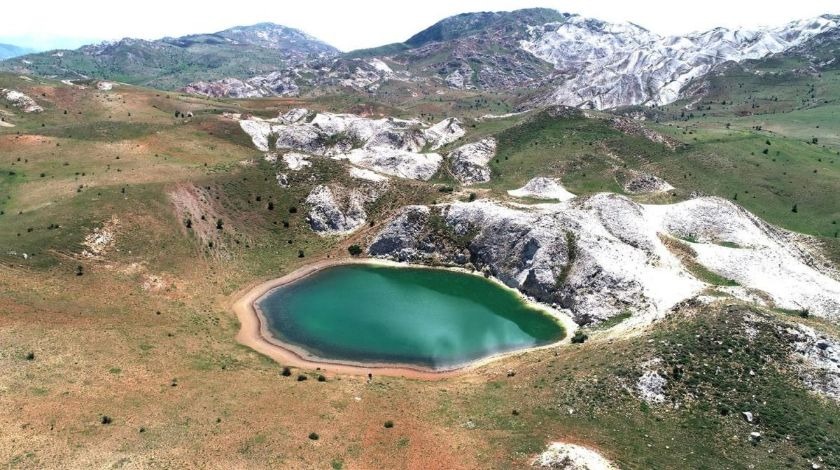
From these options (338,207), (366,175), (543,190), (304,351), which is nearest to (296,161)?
(366,175)

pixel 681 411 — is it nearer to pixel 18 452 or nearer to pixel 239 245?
pixel 18 452

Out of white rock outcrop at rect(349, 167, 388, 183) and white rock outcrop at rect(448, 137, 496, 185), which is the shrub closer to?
white rock outcrop at rect(349, 167, 388, 183)

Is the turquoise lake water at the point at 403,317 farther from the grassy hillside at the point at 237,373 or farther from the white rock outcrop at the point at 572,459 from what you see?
Answer: the white rock outcrop at the point at 572,459

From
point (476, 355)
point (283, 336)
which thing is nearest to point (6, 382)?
point (283, 336)

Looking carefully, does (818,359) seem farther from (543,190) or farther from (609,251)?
(543,190)

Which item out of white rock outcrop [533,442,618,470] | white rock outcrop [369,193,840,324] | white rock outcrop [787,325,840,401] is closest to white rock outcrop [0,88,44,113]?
white rock outcrop [369,193,840,324]

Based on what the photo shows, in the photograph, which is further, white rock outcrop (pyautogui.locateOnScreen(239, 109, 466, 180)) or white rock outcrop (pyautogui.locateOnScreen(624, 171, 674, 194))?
white rock outcrop (pyautogui.locateOnScreen(239, 109, 466, 180))

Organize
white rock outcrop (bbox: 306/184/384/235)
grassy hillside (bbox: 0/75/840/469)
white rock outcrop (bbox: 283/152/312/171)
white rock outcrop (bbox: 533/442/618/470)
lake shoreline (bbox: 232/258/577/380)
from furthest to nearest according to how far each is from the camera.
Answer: white rock outcrop (bbox: 283/152/312/171), white rock outcrop (bbox: 306/184/384/235), lake shoreline (bbox: 232/258/577/380), grassy hillside (bbox: 0/75/840/469), white rock outcrop (bbox: 533/442/618/470)
